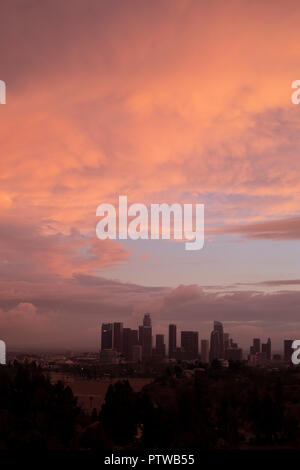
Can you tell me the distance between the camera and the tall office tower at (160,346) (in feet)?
204

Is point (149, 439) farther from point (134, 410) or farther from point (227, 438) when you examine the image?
point (227, 438)

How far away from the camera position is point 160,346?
211 ft

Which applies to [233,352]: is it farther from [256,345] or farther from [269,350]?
[256,345]

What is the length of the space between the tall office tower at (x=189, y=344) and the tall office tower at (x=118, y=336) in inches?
302

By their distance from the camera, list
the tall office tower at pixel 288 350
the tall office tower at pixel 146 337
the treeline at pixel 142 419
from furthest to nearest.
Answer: the tall office tower at pixel 146 337 < the tall office tower at pixel 288 350 < the treeline at pixel 142 419

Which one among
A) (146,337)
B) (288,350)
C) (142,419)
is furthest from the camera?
(146,337)

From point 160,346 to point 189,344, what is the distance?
3.72m

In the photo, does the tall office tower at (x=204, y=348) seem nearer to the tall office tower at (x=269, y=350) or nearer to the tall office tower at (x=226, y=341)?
the tall office tower at (x=226, y=341)

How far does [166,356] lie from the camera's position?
6206 cm

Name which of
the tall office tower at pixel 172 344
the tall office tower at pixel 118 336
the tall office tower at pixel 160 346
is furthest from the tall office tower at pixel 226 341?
the tall office tower at pixel 118 336

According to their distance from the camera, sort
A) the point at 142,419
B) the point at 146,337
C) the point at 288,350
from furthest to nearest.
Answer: the point at 146,337 < the point at 288,350 < the point at 142,419

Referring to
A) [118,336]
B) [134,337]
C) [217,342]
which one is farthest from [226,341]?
[118,336]
